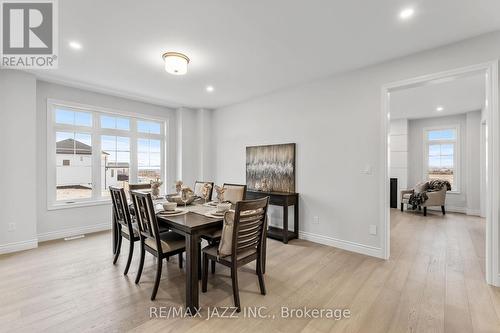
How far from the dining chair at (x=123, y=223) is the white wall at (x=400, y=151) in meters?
7.05

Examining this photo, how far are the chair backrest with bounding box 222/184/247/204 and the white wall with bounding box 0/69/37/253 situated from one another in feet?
9.93

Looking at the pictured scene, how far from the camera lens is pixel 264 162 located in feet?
15.3

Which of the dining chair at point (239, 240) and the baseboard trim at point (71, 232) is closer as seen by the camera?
the dining chair at point (239, 240)

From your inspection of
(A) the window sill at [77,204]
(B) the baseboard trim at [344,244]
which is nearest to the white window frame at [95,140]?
(A) the window sill at [77,204]

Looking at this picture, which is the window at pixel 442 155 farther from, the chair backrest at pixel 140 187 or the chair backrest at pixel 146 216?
the chair backrest at pixel 146 216

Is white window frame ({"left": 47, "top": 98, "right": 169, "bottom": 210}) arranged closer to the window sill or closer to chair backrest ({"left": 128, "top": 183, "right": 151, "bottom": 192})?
the window sill

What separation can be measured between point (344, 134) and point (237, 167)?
2.51 meters

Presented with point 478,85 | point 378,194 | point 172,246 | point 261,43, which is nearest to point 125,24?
point 261,43

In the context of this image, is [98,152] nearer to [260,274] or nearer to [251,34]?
[251,34]

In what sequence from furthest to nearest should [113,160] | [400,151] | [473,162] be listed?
[400,151]
[473,162]
[113,160]

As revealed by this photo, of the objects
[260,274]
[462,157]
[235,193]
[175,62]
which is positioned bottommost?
[260,274]

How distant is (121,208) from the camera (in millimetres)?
2971

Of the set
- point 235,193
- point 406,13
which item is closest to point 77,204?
point 235,193

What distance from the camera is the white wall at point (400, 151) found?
270 inches
